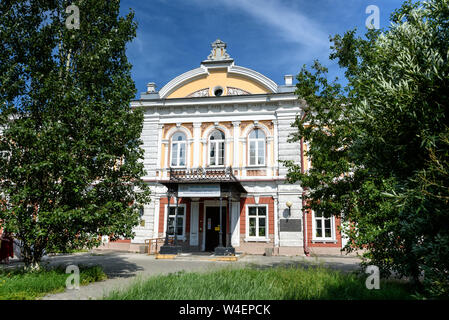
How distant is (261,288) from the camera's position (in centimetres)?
641

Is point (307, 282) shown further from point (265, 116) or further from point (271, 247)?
point (265, 116)

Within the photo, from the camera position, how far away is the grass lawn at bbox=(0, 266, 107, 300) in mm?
6380

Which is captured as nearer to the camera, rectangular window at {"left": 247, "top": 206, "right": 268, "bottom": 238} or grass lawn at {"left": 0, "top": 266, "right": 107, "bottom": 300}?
grass lawn at {"left": 0, "top": 266, "right": 107, "bottom": 300}

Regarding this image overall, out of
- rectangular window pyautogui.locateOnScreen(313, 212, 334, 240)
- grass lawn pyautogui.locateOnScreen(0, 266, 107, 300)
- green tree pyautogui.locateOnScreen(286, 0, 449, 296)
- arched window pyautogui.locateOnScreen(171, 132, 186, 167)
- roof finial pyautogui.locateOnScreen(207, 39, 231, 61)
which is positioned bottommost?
grass lawn pyautogui.locateOnScreen(0, 266, 107, 300)

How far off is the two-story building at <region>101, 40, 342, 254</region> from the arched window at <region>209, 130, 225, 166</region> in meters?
0.06

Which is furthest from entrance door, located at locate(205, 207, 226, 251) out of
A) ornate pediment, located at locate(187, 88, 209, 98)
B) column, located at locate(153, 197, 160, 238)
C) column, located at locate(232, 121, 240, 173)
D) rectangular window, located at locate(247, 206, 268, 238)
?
ornate pediment, located at locate(187, 88, 209, 98)

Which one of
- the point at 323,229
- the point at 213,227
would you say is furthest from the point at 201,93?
the point at 323,229

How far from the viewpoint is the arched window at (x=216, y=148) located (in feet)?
59.1

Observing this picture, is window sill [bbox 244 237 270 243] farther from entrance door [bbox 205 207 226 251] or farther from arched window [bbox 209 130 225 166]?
arched window [bbox 209 130 225 166]

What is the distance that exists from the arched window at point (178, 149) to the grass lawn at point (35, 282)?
10.0 metres

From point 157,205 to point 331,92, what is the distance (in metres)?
12.1

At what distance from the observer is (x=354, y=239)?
685cm

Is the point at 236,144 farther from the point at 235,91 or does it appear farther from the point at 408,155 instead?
the point at 408,155

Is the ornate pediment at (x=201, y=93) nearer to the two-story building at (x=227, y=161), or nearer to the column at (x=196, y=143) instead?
the two-story building at (x=227, y=161)
